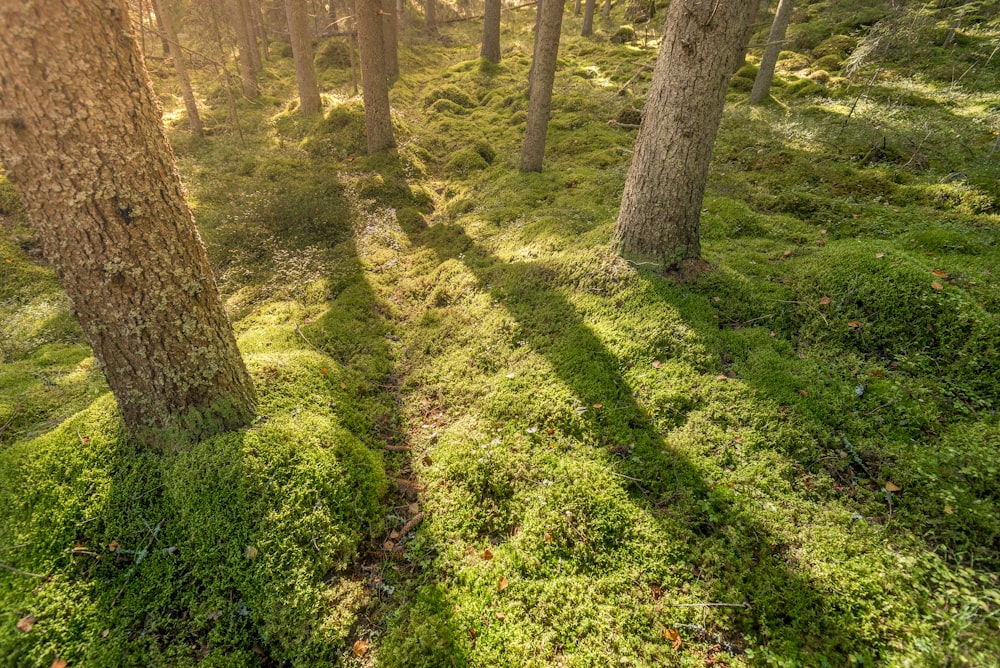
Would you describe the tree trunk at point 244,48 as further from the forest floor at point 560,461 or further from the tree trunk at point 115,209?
the tree trunk at point 115,209

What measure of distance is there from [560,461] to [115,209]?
15.7 feet

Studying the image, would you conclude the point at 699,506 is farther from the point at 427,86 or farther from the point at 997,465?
the point at 427,86

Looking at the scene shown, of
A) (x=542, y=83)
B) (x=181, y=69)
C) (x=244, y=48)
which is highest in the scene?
(x=244, y=48)

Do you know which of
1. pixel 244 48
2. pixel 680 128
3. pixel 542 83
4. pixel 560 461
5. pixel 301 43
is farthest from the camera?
pixel 244 48

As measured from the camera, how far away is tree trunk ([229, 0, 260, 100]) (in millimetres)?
15898

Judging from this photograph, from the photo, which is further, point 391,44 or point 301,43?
point 391,44

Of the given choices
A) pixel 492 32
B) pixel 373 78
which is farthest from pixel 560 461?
pixel 492 32

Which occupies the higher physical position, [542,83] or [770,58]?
[770,58]

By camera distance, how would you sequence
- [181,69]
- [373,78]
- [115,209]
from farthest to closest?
[181,69], [373,78], [115,209]

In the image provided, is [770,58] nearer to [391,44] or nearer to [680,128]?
[680,128]

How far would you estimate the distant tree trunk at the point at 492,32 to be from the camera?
2067 cm

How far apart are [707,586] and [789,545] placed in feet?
2.78

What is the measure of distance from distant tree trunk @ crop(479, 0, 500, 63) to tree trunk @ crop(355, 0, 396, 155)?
1174cm

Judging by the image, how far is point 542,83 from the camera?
10523 mm
